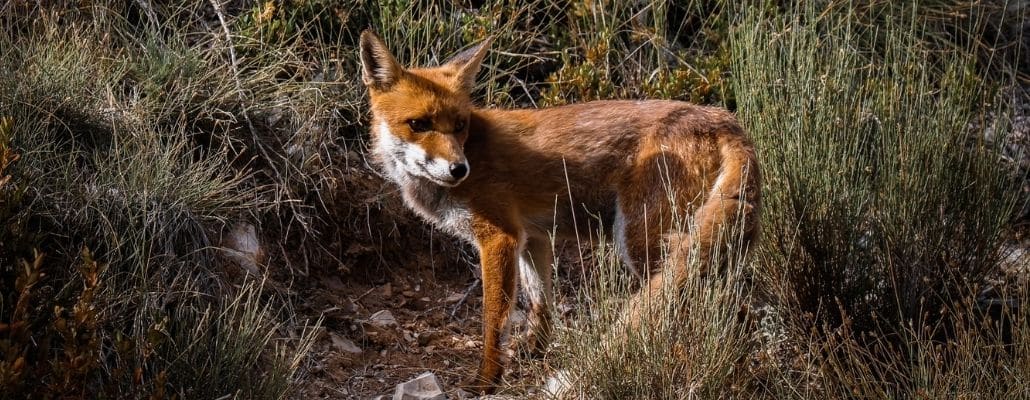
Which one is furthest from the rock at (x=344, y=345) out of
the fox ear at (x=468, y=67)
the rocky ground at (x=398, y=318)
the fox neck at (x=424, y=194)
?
the fox ear at (x=468, y=67)

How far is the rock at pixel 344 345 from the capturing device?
17.3ft

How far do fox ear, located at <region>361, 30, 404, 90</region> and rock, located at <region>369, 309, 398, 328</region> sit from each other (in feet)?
4.26

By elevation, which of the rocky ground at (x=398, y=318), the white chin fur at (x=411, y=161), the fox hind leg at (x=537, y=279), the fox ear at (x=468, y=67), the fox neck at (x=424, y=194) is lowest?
the rocky ground at (x=398, y=318)

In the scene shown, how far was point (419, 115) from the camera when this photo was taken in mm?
4785

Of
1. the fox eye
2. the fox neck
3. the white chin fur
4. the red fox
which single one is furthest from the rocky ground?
the fox eye

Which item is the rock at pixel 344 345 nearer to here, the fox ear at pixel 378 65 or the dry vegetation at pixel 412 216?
the dry vegetation at pixel 412 216

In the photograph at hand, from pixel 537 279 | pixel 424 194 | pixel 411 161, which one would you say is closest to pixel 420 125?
pixel 411 161

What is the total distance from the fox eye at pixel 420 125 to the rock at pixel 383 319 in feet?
4.06

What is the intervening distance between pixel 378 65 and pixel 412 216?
4.43ft

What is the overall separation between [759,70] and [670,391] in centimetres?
226

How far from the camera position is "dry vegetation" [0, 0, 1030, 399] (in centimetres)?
396

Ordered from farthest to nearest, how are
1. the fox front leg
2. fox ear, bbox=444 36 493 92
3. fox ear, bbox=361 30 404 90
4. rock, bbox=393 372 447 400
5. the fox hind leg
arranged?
1. the fox hind leg
2. fox ear, bbox=444 36 493 92
3. fox ear, bbox=361 30 404 90
4. the fox front leg
5. rock, bbox=393 372 447 400

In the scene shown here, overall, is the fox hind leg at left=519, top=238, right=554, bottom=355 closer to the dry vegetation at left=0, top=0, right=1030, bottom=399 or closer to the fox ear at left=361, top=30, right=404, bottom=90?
the dry vegetation at left=0, top=0, right=1030, bottom=399

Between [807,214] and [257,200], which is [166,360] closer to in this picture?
[257,200]
